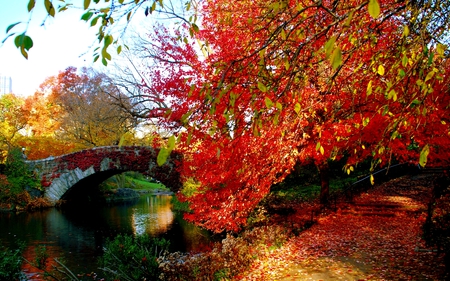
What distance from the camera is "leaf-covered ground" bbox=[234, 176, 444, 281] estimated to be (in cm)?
566

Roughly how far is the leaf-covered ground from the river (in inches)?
156

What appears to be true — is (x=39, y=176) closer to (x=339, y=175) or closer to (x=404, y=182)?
(x=339, y=175)

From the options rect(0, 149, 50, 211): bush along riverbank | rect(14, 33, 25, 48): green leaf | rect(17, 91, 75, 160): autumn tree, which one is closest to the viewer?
rect(14, 33, 25, 48): green leaf

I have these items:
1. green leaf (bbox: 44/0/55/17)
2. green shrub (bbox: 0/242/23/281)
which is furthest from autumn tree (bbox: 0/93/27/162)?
green leaf (bbox: 44/0/55/17)

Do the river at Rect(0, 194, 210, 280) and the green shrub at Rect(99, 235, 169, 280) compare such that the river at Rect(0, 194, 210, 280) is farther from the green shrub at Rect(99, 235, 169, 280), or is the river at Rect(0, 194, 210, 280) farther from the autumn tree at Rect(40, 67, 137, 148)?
the autumn tree at Rect(40, 67, 137, 148)

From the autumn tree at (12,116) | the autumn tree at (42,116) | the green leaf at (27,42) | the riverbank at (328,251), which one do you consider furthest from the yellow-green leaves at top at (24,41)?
the autumn tree at (12,116)

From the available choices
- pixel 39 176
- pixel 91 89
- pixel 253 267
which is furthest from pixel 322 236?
pixel 91 89

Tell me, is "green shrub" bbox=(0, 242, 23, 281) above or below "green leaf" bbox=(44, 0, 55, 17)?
below

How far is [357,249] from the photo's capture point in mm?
7211

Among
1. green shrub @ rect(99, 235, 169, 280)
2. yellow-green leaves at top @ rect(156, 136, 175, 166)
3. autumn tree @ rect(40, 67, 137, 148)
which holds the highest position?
autumn tree @ rect(40, 67, 137, 148)

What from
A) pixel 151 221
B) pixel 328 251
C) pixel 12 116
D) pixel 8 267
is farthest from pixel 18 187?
pixel 328 251

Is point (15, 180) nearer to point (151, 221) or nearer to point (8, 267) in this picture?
point (151, 221)

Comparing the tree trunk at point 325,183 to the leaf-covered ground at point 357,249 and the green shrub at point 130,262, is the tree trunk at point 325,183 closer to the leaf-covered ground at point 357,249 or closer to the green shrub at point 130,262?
the leaf-covered ground at point 357,249

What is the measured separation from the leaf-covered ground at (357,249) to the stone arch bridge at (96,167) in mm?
7336
